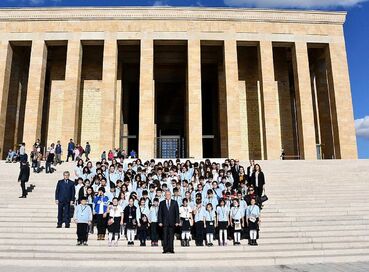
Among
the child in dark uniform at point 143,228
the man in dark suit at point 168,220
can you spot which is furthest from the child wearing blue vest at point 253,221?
the child in dark uniform at point 143,228

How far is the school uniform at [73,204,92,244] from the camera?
26.5ft

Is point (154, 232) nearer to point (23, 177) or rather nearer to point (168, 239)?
point (168, 239)

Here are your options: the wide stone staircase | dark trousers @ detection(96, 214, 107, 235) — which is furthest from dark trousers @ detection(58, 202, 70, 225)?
dark trousers @ detection(96, 214, 107, 235)

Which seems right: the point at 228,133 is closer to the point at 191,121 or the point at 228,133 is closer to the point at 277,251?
the point at 191,121

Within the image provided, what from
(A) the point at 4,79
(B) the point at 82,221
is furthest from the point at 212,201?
(A) the point at 4,79

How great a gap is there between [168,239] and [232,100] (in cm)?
1672

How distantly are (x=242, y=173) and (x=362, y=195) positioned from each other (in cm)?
479

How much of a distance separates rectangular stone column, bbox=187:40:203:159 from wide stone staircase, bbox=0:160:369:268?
8984 millimetres

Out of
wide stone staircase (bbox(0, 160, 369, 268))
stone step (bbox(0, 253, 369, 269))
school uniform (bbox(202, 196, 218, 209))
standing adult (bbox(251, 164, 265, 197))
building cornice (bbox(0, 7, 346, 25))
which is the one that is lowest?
stone step (bbox(0, 253, 369, 269))

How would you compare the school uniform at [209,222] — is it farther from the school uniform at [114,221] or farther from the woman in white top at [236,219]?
the school uniform at [114,221]

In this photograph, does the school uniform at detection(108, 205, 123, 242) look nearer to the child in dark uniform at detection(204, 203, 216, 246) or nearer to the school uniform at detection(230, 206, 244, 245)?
the child in dark uniform at detection(204, 203, 216, 246)

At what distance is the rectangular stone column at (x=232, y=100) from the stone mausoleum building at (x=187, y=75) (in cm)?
7

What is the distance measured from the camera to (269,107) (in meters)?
23.4

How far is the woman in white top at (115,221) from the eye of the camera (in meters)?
8.30
